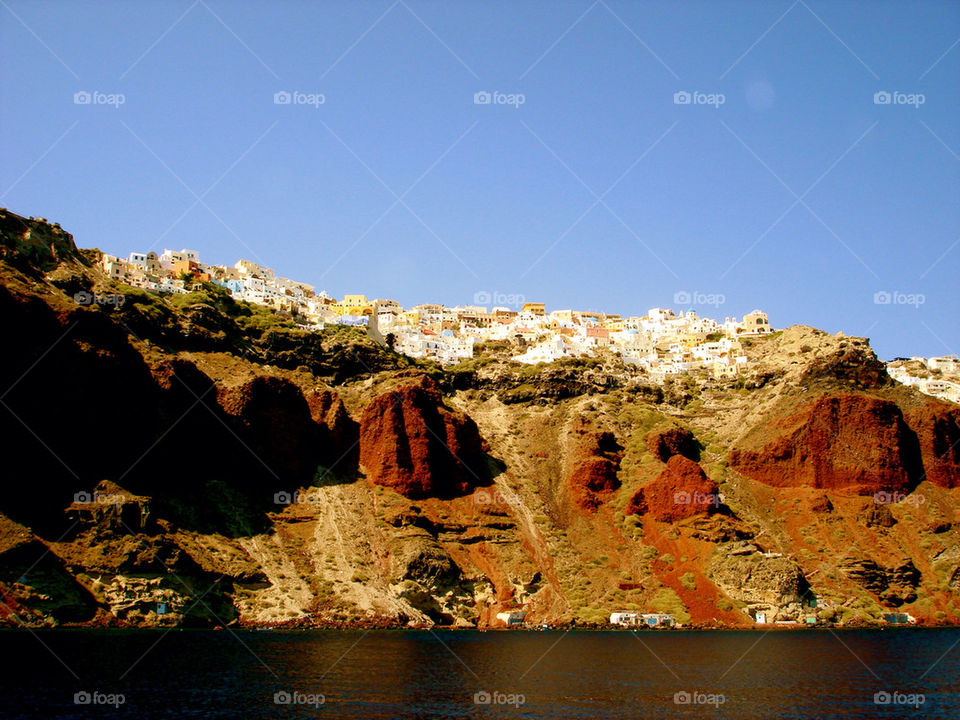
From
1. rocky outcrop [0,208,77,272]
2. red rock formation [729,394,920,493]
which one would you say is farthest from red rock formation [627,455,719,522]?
rocky outcrop [0,208,77,272]

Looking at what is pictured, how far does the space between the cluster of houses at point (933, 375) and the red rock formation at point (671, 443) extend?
54.7 meters

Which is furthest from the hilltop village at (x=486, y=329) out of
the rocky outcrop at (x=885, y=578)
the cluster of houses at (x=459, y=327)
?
the rocky outcrop at (x=885, y=578)

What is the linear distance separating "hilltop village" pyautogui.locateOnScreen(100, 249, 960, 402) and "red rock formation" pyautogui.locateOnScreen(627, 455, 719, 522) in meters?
34.9

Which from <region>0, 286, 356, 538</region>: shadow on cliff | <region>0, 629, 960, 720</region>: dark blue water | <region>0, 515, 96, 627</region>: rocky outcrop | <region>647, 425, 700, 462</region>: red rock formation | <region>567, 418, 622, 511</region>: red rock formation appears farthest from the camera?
<region>647, 425, 700, 462</region>: red rock formation

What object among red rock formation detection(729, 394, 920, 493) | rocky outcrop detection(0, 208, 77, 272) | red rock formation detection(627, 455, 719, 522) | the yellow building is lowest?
red rock formation detection(627, 455, 719, 522)

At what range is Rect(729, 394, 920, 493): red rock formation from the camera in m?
103

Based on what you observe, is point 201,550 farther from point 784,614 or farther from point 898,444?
point 898,444

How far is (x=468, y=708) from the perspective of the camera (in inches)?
1879

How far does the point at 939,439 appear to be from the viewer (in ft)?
347

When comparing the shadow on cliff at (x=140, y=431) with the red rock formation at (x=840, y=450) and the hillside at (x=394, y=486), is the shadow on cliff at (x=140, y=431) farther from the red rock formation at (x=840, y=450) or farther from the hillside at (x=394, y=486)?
the red rock formation at (x=840, y=450)

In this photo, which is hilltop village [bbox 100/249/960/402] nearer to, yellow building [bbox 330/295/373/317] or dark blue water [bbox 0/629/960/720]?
yellow building [bbox 330/295/373/317]

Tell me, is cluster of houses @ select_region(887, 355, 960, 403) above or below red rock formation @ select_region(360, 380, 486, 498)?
above

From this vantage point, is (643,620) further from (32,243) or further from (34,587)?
(32,243)

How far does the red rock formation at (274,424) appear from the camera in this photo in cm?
9856
